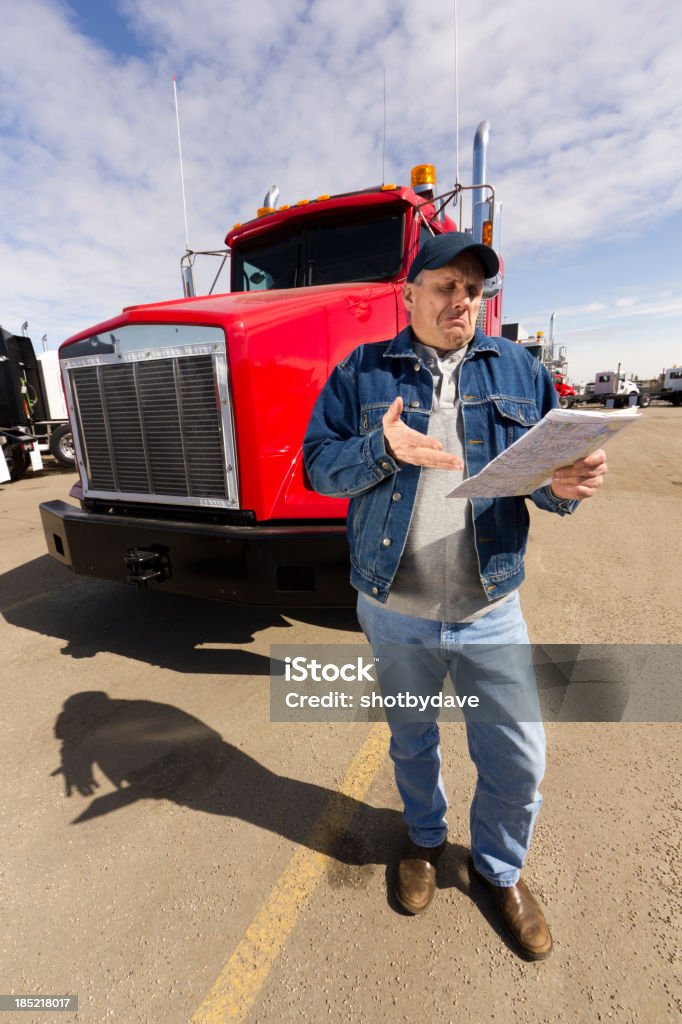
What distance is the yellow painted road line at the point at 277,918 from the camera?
1489 mm

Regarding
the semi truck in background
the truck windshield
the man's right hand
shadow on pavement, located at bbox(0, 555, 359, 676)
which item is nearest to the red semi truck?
the truck windshield

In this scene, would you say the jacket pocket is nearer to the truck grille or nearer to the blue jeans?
the blue jeans

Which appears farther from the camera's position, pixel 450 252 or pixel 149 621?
→ pixel 149 621

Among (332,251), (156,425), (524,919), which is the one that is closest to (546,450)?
(524,919)

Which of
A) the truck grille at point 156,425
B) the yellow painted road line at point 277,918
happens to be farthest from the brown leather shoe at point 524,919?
the truck grille at point 156,425

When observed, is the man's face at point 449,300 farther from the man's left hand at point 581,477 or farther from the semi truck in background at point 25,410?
the semi truck in background at point 25,410

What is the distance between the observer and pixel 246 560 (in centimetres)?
266

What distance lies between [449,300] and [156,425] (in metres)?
1.99

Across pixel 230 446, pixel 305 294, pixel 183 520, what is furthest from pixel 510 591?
pixel 305 294

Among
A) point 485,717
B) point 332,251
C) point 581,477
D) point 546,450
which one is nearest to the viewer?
point 546,450

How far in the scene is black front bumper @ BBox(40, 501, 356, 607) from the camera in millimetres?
2643

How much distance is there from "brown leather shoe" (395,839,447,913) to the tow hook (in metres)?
1.82

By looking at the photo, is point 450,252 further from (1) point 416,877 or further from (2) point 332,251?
(2) point 332,251

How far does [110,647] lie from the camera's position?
11.7 ft
